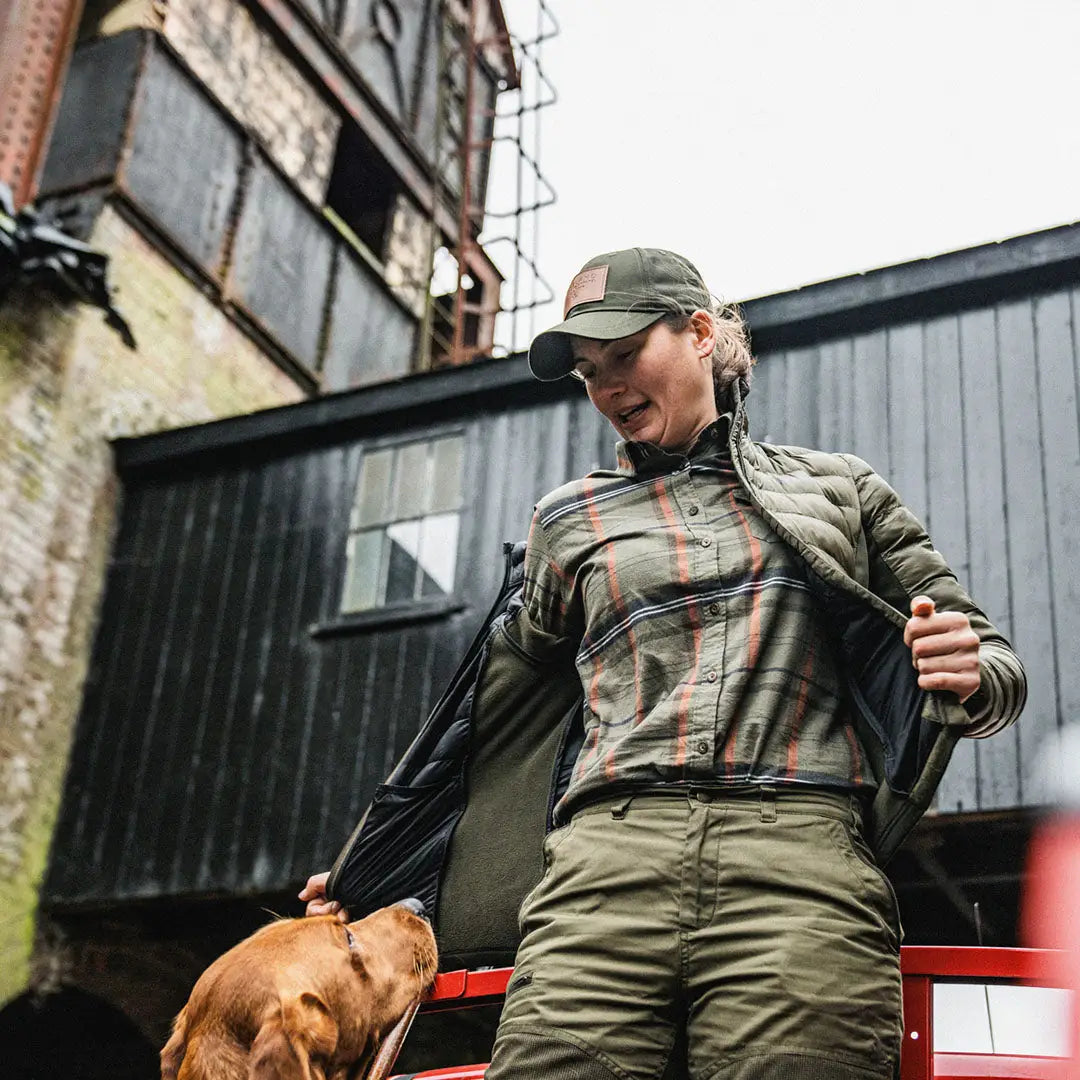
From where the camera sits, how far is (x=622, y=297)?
2.77 metres

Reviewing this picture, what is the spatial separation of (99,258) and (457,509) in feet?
12.6

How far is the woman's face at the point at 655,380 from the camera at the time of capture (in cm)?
277

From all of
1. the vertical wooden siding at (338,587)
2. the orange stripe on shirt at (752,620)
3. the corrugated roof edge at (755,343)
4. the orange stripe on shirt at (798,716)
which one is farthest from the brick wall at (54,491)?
the orange stripe on shirt at (798,716)

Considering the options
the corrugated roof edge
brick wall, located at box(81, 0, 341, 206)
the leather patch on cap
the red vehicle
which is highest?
brick wall, located at box(81, 0, 341, 206)

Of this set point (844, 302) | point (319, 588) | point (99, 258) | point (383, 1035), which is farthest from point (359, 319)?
point (383, 1035)

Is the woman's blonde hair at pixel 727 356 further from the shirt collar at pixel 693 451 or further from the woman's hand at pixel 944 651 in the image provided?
the woman's hand at pixel 944 651

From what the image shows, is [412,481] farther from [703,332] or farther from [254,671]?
[703,332]

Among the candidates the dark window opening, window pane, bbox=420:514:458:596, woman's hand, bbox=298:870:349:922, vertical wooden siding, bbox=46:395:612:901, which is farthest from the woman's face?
the dark window opening

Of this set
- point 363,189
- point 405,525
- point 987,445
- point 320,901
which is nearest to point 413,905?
point 320,901

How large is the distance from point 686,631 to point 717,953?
0.59 m

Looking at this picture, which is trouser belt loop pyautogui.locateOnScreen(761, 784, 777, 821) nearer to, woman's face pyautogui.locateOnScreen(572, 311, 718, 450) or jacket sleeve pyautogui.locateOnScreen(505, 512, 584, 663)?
jacket sleeve pyautogui.locateOnScreen(505, 512, 584, 663)

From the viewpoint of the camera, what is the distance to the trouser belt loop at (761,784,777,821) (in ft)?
7.44

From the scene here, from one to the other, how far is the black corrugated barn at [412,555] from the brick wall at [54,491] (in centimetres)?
24

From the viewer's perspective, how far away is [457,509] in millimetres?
11047
